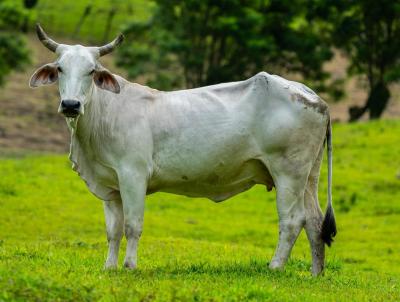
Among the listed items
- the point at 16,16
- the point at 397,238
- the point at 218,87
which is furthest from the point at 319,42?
the point at 218,87

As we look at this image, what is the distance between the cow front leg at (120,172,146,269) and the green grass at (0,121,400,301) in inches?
15.3

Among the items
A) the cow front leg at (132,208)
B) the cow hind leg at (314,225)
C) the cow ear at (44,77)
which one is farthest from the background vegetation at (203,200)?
the cow ear at (44,77)

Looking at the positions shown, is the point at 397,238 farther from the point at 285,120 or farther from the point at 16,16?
the point at 16,16

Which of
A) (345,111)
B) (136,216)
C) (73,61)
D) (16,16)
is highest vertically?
(73,61)

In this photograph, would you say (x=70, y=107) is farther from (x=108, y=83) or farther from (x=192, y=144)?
(x=192, y=144)

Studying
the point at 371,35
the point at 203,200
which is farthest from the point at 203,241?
the point at 371,35

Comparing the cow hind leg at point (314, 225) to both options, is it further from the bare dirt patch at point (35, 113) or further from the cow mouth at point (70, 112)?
the bare dirt patch at point (35, 113)

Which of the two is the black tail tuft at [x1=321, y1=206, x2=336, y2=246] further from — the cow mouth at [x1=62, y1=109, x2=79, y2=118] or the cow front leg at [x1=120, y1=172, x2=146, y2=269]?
the cow mouth at [x1=62, y1=109, x2=79, y2=118]

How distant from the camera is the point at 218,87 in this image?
11805 mm

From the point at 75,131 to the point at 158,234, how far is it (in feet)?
30.7

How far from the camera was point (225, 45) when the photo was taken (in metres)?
43.9

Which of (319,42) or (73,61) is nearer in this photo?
(73,61)

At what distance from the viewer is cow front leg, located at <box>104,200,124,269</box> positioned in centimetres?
1144

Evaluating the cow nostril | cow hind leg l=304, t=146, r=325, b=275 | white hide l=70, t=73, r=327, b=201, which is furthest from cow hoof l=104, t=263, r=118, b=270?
cow hind leg l=304, t=146, r=325, b=275
